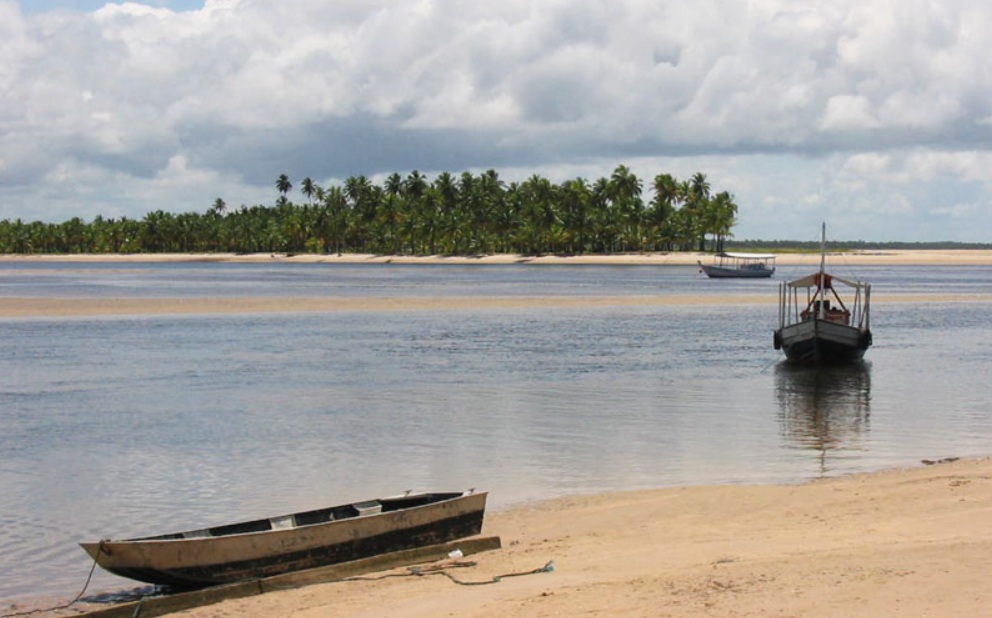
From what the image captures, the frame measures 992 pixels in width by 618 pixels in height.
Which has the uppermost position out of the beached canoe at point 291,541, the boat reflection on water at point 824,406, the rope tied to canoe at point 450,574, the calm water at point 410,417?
the beached canoe at point 291,541

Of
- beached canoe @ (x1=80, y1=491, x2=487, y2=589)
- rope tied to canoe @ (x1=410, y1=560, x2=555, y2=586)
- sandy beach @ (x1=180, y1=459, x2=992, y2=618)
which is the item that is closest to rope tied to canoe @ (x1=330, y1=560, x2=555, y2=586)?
rope tied to canoe @ (x1=410, y1=560, x2=555, y2=586)

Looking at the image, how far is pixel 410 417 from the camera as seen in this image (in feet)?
102

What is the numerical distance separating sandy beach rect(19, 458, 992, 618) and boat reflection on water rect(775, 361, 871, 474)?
200 inches

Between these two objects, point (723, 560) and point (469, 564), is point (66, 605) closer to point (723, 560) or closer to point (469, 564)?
point (469, 564)

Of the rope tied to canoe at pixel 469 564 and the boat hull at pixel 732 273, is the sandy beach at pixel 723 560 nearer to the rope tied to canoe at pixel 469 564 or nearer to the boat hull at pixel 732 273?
the rope tied to canoe at pixel 469 564

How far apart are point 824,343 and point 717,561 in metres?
32.0

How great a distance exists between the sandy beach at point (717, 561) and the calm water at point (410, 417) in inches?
100

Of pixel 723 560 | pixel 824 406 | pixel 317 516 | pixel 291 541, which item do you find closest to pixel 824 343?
pixel 824 406

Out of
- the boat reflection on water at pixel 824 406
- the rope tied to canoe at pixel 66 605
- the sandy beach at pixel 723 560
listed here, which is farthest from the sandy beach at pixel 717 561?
the boat reflection on water at pixel 824 406

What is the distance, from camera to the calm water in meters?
21.4

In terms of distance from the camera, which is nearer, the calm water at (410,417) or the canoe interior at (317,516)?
the canoe interior at (317,516)

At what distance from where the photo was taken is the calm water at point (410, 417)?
843 inches

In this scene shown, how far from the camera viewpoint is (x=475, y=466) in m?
23.8

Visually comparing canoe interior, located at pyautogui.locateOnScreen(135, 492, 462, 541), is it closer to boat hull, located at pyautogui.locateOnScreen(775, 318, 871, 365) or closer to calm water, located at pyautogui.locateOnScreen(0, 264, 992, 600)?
calm water, located at pyautogui.locateOnScreen(0, 264, 992, 600)
